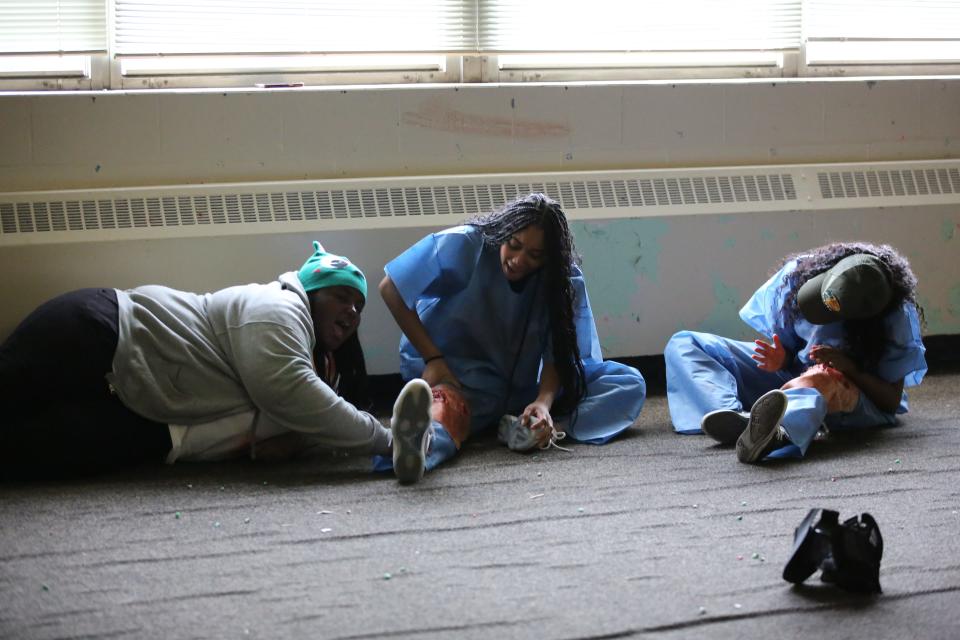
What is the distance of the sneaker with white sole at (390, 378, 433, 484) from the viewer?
2.19 metres

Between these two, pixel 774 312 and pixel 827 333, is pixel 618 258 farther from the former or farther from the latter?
pixel 827 333

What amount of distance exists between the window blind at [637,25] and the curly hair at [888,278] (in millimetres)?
916

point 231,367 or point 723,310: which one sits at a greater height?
point 231,367

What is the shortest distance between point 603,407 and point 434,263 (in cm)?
55

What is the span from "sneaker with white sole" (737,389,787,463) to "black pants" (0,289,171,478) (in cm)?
131

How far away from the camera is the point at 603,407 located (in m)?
2.74

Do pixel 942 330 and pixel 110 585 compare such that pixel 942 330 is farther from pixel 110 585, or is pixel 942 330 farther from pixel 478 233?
pixel 110 585

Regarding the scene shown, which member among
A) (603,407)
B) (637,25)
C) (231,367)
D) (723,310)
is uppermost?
(637,25)

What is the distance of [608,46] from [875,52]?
911 millimetres

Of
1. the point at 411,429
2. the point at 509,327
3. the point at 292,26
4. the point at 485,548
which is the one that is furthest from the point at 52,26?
the point at 485,548

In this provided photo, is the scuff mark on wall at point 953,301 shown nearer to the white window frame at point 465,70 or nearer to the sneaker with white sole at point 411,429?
the white window frame at point 465,70

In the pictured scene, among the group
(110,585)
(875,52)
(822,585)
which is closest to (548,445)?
(822,585)

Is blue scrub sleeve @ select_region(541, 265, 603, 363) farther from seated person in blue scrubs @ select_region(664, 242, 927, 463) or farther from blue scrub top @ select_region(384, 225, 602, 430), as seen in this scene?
seated person in blue scrubs @ select_region(664, 242, 927, 463)

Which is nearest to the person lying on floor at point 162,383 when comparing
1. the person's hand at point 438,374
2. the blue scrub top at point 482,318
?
the person's hand at point 438,374
